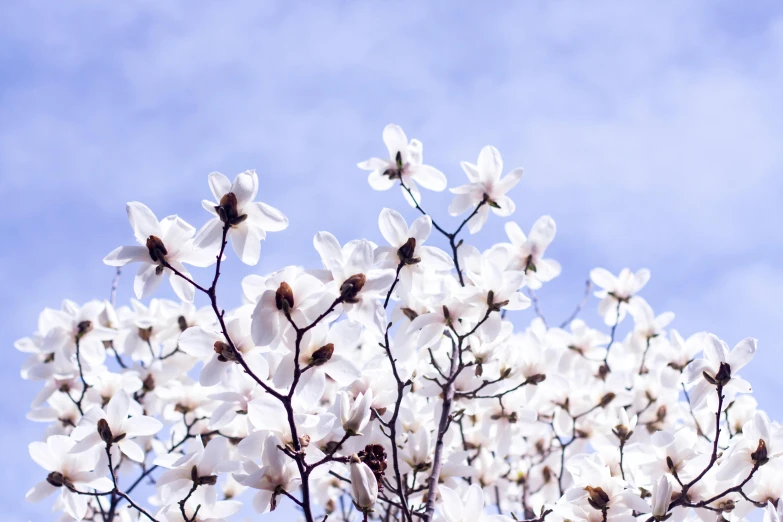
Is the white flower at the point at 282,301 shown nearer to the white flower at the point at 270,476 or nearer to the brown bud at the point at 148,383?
the white flower at the point at 270,476

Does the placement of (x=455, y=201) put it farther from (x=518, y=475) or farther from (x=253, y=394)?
(x=518, y=475)

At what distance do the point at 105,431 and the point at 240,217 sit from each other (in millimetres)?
697

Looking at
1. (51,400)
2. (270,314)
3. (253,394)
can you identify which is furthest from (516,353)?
(51,400)

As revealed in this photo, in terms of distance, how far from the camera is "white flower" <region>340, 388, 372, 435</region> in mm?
1385

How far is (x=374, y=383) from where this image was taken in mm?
1717

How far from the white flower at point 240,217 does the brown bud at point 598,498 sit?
0.97m

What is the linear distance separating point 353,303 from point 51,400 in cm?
191

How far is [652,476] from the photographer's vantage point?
186 cm

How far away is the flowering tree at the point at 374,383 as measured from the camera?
141 cm

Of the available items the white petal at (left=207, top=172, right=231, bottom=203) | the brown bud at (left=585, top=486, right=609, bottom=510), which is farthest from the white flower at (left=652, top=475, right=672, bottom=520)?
the white petal at (left=207, top=172, right=231, bottom=203)

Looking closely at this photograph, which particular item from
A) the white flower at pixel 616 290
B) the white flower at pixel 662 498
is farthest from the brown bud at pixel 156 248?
the white flower at pixel 616 290

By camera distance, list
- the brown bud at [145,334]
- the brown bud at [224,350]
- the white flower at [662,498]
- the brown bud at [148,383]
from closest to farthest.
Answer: the brown bud at [224,350]
the white flower at [662,498]
the brown bud at [148,383]
the brown bud at [145,334]

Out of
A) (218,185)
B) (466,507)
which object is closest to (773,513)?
(466,507)

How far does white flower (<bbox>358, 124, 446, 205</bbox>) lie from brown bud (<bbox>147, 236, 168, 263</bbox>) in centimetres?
112
